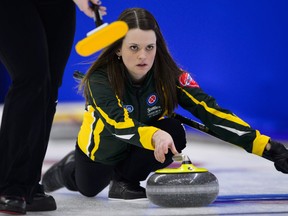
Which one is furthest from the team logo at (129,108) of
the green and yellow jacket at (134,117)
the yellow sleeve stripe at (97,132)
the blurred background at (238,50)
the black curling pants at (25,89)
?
the blurred background at (238,50)

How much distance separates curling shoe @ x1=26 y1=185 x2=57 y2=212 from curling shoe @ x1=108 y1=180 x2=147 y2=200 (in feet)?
1.21

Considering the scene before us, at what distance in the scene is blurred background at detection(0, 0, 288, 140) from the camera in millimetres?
4371

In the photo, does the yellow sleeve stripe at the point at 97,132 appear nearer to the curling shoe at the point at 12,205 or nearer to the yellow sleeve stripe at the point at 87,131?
the yellow sleeve stripe at the point at 87,131

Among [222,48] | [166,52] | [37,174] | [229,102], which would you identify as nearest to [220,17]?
[222,48]

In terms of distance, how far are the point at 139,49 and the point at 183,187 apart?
46 centimetres

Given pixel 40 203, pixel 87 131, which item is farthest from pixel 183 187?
pixel 87 131

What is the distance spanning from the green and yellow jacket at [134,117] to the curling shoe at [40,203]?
0.91ft

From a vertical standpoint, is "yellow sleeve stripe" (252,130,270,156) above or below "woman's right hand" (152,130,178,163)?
above

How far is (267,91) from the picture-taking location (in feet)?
14.5

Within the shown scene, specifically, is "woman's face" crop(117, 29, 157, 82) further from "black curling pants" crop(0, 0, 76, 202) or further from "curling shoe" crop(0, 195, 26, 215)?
"curling shoe" crop(0, 195, 26, 215)

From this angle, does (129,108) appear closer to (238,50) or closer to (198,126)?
(198,126)

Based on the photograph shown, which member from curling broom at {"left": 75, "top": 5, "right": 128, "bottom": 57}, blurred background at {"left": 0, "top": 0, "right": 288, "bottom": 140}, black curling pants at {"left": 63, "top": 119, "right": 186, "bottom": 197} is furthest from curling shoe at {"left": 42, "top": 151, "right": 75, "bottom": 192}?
blurred background at {"left": 0, "top": 0, "right": 288, "bottom": 140}

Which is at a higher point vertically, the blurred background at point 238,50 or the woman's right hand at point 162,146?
the blurred background at point 238,50

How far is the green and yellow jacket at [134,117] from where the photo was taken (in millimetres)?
2209
